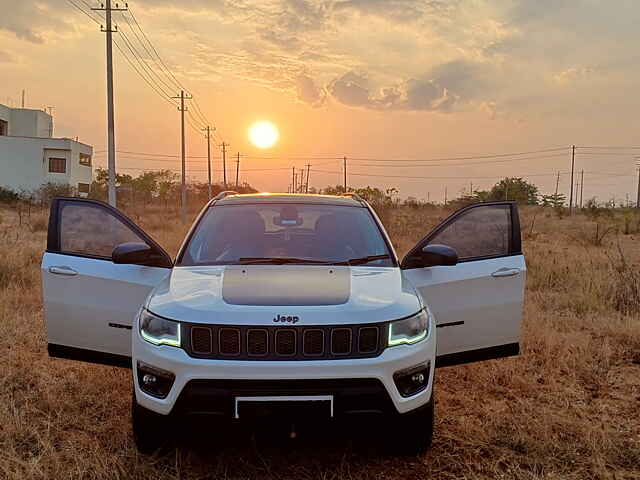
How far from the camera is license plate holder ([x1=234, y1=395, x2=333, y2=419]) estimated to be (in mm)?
2531

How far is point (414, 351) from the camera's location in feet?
8.83

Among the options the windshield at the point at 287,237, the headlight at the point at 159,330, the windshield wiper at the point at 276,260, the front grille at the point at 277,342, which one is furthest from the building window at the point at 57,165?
the front grille at the point at 277,342

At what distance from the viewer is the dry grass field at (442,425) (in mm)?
3053

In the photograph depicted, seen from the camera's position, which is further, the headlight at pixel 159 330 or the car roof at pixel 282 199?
the car roof at pixel 282 199

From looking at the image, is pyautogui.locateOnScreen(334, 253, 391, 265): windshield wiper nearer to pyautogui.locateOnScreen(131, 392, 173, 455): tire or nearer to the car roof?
the car roof

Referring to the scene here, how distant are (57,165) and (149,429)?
6642cm

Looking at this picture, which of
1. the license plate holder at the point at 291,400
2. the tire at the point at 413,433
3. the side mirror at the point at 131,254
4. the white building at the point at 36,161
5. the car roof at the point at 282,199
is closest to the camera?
the license plate holder at the point at 291,400

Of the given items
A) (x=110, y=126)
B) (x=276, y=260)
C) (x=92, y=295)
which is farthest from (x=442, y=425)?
(x=110, y=126)

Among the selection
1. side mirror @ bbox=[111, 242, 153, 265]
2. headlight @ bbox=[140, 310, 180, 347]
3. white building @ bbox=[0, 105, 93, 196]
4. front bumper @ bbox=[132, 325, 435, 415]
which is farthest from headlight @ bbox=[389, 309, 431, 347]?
white building @ bbox=[0, 105, 93, 196]

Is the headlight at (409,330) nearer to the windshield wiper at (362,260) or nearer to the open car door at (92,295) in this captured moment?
the windshield wiper at (362,260)

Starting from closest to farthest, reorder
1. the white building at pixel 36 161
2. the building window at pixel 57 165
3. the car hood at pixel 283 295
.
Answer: the car hood at pixel 283 295, the white building at pixel 36 161, the building window at pixel 57 165

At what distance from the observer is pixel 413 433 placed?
118 inches

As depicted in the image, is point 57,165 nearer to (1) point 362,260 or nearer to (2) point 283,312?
(1) point 362,260

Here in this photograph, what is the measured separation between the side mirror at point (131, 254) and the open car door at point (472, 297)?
1.67 m
